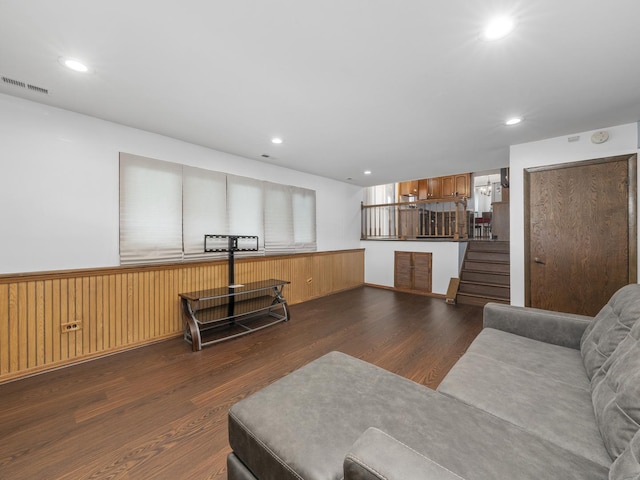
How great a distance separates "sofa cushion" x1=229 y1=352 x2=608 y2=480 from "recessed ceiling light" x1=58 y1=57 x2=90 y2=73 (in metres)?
2.50

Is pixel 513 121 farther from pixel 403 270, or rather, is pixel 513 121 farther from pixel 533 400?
pixel 403 270

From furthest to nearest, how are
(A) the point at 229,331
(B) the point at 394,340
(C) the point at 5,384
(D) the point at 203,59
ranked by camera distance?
(A) the point at 229,331
(B) the point at 394,340
(C) the point at 5,384
(D) the point at 203,59

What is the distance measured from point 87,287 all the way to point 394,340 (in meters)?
3.39

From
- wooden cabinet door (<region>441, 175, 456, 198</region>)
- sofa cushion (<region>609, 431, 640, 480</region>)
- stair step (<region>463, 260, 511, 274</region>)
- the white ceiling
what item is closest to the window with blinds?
the white ceiling

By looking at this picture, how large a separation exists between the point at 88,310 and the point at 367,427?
303 cm

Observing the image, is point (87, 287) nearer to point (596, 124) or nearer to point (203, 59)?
point (203, 59)

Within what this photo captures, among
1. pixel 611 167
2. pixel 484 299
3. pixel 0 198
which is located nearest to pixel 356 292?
pixel 484 299

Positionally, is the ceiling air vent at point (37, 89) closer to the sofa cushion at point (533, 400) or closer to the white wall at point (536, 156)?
the sofa cushion at point (533, 400)

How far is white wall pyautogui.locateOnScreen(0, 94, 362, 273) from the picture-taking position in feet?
7.63

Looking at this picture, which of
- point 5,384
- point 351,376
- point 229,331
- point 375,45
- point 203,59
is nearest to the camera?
A: point 351,376

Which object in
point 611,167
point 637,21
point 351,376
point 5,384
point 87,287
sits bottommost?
point 5,384

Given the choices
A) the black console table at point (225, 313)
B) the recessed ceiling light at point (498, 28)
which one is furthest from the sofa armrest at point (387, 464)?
the black console table at point (225, 313)

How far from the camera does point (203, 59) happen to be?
1.80 meters

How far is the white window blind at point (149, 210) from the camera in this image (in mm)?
2922
